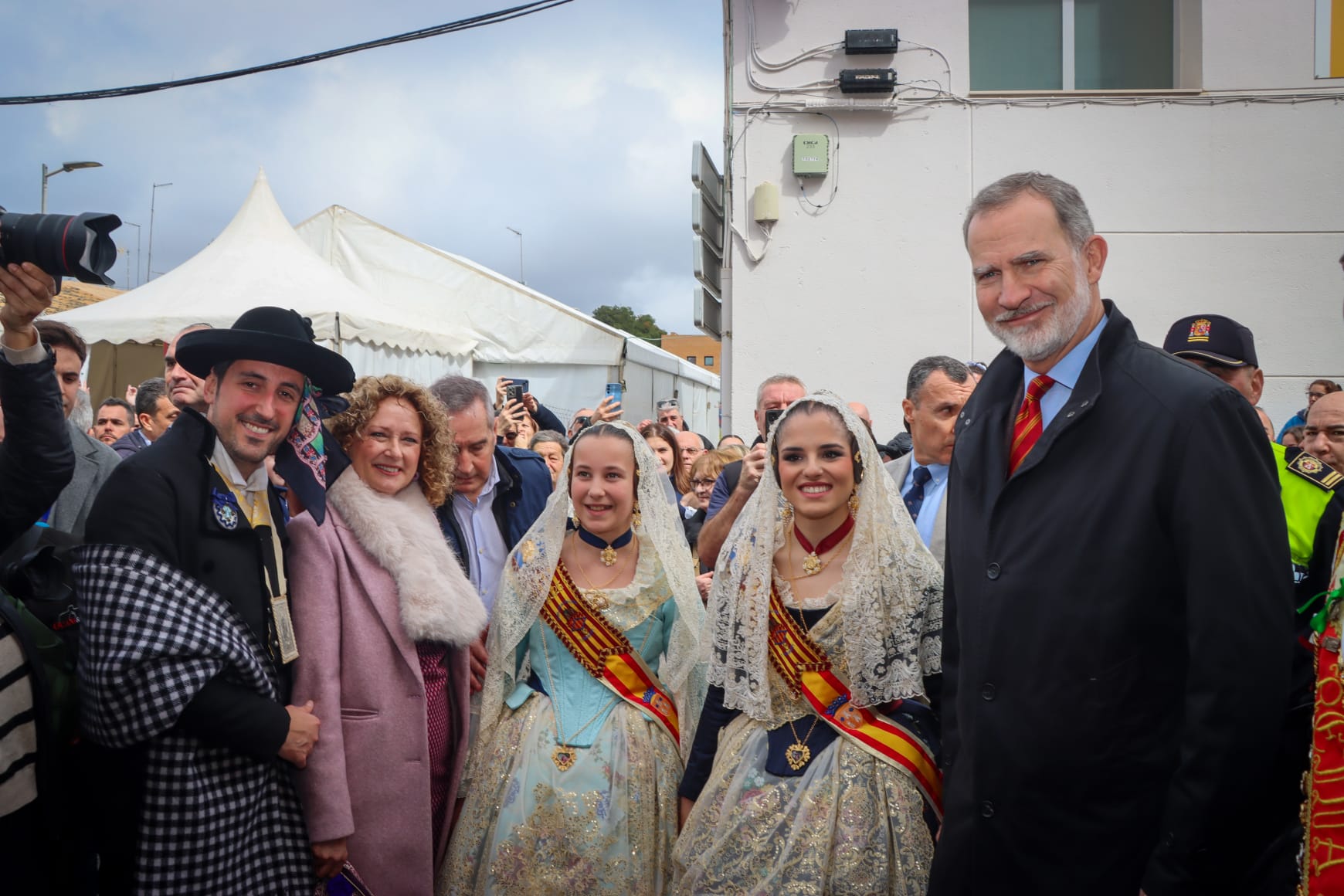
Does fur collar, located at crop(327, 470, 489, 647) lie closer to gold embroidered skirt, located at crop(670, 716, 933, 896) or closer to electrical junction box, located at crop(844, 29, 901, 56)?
gold embroidered skirt, located at crop(670, 716, 933, 896)

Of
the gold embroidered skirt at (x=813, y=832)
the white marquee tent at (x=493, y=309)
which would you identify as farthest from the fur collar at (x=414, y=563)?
the white marquee tent at (x=493, y=309)

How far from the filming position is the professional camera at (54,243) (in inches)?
80.6

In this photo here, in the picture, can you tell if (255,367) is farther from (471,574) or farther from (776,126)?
(776,126)

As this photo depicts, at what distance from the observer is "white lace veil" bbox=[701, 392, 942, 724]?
2.60 meters

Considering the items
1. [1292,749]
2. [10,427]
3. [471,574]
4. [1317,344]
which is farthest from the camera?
[1317,344]

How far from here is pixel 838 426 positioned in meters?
2.83

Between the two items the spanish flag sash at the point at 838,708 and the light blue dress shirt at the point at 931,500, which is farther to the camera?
the light blue dress shirt at the point at 931,500

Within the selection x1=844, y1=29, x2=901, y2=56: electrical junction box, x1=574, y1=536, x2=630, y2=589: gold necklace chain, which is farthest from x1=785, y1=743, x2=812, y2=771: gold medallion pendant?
x1=844, y1=29, x2=901, y2=56: electrical junction box

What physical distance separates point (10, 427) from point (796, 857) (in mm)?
2227

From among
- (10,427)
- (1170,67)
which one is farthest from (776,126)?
(10,427)

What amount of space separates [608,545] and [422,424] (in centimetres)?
74

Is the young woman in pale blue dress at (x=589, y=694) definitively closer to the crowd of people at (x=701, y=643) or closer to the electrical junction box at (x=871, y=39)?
the crowd of people at (x=701, y=643)

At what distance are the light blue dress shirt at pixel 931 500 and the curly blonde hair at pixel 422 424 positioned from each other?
67.1 inches

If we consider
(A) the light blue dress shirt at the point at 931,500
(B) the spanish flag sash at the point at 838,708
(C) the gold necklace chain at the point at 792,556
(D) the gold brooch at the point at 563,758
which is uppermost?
(A) the light blue dress shirt at the point at 931,500
